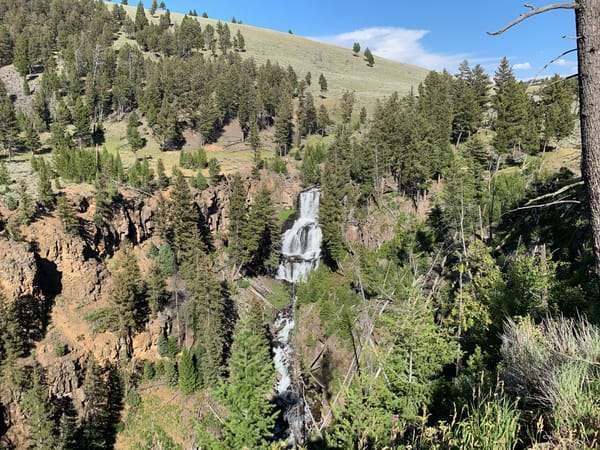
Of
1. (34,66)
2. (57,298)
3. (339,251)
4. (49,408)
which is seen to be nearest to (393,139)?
(339,251)

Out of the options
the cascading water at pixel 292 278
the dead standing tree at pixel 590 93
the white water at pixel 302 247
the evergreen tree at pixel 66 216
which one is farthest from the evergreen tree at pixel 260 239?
the dead standing tree at pixel 590 93

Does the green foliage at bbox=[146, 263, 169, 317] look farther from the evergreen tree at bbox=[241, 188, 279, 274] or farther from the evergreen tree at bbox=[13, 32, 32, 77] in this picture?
the evergreen tree at bbox=[13, 32, 32, 77]

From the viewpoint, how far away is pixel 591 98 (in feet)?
16.2

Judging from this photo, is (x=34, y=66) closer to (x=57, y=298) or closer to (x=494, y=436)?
(x=57, y=298)

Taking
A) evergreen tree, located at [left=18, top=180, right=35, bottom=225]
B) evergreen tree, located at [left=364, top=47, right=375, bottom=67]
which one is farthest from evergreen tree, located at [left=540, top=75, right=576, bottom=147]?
evergreen tree, located at [left=364, top=47, right=375, bottom=67]

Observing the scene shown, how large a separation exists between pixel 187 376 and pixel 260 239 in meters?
21.2

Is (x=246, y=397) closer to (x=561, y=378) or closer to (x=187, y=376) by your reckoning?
(x=561, y=378)

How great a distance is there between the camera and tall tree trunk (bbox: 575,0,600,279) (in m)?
4.75

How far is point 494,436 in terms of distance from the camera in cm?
516

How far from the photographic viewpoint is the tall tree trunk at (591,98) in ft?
15.6

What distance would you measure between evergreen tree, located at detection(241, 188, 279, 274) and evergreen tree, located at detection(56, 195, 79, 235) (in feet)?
64.8

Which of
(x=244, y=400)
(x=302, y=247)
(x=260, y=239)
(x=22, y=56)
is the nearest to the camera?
(x=244, y=400)

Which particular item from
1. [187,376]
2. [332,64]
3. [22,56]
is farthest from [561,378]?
[332,64]

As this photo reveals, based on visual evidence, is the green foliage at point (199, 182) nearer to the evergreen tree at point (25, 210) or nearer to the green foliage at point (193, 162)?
the green foliage at point (193, 162)
